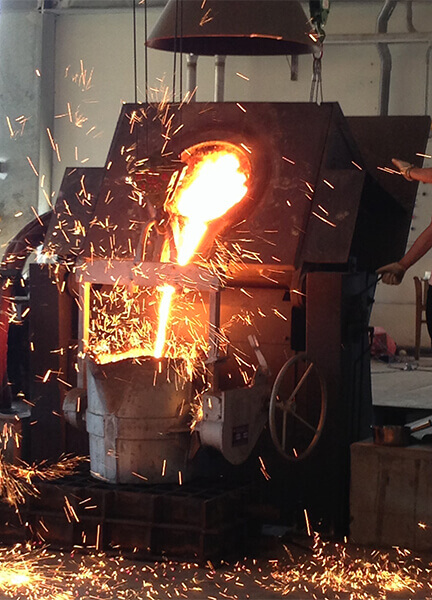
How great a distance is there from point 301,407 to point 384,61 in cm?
665

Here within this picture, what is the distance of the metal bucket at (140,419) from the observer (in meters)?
4.37

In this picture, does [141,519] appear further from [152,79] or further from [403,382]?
[152,79]

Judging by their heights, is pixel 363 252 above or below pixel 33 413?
above

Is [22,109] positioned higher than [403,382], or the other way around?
[22,109]

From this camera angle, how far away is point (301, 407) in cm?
470

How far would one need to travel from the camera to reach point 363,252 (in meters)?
5.11

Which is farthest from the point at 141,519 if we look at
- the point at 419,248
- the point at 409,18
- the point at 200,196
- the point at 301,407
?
the point at 409,18

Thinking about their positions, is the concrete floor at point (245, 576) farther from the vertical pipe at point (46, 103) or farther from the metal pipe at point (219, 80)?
the vertical pipe at point (46, 103)

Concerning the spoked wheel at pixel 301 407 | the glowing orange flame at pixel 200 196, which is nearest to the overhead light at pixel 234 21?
the glowing orange flame at pixel 200 196

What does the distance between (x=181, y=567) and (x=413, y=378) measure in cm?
468

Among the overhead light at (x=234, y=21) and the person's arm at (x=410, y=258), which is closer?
the person's arm at (x=410, y=258)

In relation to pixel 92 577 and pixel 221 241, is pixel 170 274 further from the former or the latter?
pixel 92 577

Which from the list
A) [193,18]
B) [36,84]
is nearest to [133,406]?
[193,18]

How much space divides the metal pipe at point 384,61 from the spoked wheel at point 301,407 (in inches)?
247
